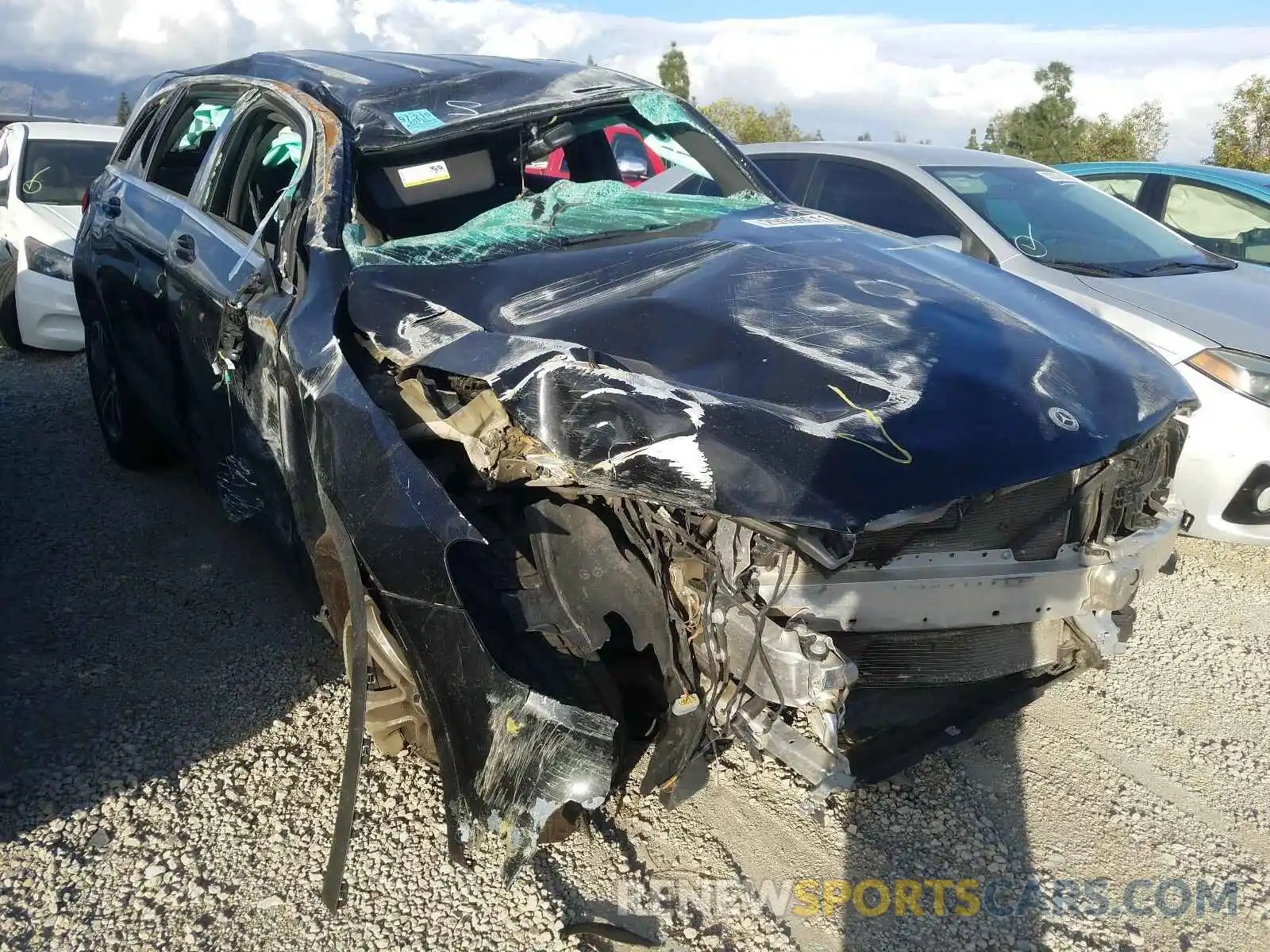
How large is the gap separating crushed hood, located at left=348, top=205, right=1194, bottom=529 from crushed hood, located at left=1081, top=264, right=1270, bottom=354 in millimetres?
1452

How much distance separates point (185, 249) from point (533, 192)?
122cm

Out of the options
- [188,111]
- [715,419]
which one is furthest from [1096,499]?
[188,111]

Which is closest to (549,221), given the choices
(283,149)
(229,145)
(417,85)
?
(417,85)

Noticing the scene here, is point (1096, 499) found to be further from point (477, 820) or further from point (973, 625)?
point (477, 820)

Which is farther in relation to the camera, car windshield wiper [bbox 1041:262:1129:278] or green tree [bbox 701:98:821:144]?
green tree [bbox 701:98:821:144]

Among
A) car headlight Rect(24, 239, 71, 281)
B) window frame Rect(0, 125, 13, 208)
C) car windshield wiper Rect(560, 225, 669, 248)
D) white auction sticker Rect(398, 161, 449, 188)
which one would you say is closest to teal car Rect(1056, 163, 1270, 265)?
car windshield wiper Rect(560, 225, 669, 248)

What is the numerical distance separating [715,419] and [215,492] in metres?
2.13

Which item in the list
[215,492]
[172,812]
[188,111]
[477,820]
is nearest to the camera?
[477,820]

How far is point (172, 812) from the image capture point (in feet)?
8.12

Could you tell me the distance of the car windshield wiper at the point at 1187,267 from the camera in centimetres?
472

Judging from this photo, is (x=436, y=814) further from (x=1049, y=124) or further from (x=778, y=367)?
(x=1049, y=124)

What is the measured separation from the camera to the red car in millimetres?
3926

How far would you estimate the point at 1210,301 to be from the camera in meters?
4.27

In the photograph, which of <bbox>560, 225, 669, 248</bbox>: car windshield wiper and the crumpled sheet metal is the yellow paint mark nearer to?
the crumpled sheet metal
